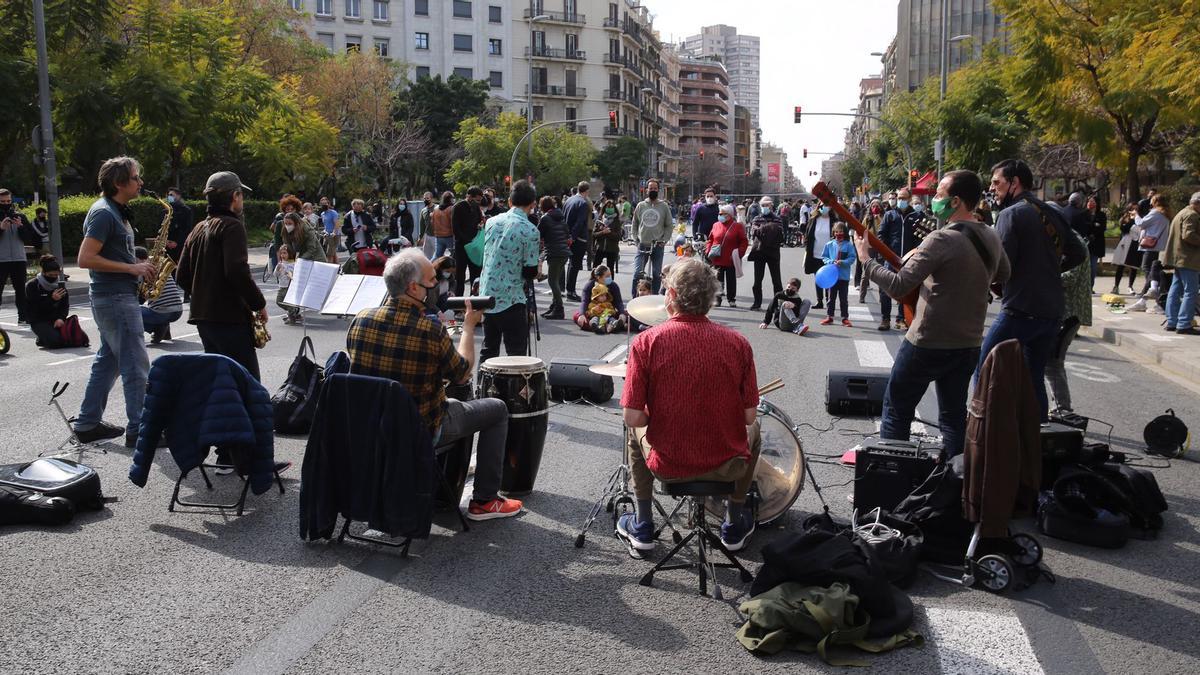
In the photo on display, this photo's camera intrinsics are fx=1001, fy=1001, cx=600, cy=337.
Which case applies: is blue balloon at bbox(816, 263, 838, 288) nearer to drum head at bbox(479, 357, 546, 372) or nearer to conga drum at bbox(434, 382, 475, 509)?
drum head at bbox(479, 357, 546, 372)

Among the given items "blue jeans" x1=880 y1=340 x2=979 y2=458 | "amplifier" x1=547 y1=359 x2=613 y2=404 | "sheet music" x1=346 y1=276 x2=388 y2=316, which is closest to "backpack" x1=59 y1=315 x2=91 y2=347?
"sheet music" x1=346 y1=276 x2=388 y2=316

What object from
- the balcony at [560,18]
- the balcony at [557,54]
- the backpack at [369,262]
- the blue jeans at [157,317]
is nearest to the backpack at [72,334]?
the blue jeans at [157,317]

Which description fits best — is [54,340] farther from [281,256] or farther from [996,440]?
[996,440]

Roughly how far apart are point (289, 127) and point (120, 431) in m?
33.2

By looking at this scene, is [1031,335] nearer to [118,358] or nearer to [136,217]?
[118,358]

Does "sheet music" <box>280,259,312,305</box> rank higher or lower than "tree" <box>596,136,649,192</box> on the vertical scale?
lower

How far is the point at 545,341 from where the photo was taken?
1284 cm

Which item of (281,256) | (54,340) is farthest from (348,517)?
(281,256)

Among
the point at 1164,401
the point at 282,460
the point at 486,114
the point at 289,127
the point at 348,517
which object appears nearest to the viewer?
the point at 348,517

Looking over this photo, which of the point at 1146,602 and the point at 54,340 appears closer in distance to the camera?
the point at 1146,602

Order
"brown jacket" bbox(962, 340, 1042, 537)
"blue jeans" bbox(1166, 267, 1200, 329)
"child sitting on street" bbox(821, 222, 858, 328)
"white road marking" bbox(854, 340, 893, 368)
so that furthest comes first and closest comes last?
"child sitting on street" bbox(821, 222, 858, 328)
"blue jeans" bbox(1166, 267, 1200, 329)
"white road marking" bbox(854, 340, 893, 368)
"brown jacket" bbox(962, 340, 1042, 537)

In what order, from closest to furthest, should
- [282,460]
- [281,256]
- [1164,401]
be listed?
[282,460]
[1164,401]
[281,256]

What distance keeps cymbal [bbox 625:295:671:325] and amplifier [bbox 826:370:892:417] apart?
3.37m

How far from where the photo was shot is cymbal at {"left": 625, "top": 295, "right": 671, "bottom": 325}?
541 cm
